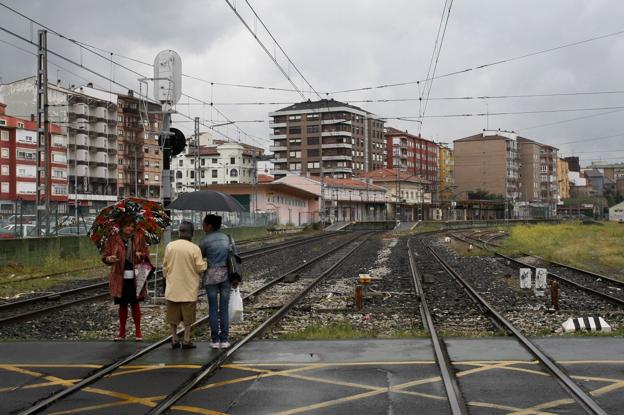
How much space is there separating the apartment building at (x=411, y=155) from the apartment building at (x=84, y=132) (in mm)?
63508

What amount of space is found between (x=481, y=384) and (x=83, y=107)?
323 ft

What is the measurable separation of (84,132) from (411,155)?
80158 mm

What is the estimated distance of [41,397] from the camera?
649 centimetres

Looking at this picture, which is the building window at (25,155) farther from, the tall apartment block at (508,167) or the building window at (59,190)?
the tall apartment block at (508,167)

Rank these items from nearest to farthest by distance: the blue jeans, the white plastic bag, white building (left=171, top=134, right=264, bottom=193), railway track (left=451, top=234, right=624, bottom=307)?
the blue jeans → the white plastic bag → railway track (left=451, top=234, right=624, bottom=307) → white building (left=171, top=134, right=264, bottom=193)

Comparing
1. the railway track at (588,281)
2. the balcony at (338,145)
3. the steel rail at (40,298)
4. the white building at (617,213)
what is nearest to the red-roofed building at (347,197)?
the balcony at (338,145)

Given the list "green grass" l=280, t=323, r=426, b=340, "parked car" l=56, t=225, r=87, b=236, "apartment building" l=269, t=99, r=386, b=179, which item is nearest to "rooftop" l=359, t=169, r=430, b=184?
"apartment building" l=269, t=99, r=386, b=179

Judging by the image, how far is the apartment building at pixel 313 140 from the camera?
129337mm

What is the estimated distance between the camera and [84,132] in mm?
101000

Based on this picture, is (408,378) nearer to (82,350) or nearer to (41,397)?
(41,397)

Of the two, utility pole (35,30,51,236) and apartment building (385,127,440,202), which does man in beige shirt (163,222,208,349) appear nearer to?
utility pole (35,30,51,236)

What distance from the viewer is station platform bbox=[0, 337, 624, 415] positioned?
19.9ft

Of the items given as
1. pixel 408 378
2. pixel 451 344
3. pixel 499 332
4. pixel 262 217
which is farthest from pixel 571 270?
pixel 262 217

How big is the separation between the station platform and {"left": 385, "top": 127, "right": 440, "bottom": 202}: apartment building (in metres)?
135
